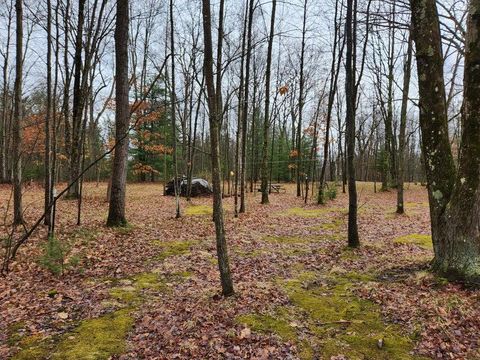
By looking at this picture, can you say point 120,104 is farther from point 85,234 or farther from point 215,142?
point 215,142

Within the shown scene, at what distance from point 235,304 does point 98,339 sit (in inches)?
63.2

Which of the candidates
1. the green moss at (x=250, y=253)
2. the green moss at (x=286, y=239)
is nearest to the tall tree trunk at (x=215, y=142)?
the green moss at (x=250, y=253)

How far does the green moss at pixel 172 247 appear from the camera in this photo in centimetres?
647

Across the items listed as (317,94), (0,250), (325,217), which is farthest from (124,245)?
(317,94)

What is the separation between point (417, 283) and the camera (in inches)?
177

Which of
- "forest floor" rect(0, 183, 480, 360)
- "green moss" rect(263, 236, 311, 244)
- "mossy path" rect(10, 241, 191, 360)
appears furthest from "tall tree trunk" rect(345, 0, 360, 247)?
"mossy path" rect(10, 241, 191, 360)

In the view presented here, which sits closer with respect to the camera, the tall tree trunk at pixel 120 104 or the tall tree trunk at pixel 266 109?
the tall tree trunk at pixel 120 104

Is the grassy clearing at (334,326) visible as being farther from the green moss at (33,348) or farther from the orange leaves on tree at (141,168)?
the orange leaves on tree at (141,168)

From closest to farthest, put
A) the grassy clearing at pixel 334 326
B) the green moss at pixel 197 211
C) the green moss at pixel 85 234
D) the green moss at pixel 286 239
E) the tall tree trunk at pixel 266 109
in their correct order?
1. the grassy clearing at pixel 334 326
2. the green moss at pixel 85 234
3. the green moss at pixel 286 239
4. the green moss at pixel 197 211
5. the tall tree trunk at pixel 266 109

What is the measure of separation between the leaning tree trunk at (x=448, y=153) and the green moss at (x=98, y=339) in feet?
13.9

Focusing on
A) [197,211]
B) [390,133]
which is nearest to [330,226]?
[197,211]

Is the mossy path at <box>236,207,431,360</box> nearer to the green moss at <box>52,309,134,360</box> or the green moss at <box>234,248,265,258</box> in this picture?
the green moss at <box>234,248,265,258</box>

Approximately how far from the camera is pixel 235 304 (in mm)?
4047

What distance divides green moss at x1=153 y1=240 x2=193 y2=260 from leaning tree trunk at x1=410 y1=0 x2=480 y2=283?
4.63 metres
